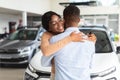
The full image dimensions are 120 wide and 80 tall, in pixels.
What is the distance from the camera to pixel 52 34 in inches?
94.2

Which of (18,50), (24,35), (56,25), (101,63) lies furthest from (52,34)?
(24,35)

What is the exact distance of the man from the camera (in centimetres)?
213

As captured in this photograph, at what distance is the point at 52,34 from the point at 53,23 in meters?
0.09

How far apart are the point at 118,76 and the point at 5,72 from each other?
5.20 metres

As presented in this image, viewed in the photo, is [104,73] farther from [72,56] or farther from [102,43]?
[72,56]

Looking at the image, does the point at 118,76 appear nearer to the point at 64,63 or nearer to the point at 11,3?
the point at 64,63

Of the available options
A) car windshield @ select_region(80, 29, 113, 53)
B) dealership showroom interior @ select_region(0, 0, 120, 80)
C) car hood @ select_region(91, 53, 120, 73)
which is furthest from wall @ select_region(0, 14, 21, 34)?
car hood @ select_region(91, 53, 120, 73)

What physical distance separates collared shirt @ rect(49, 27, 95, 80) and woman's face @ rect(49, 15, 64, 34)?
4.8 inches

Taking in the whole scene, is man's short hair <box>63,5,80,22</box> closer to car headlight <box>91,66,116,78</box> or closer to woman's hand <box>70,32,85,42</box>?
woman's hand <box>70,32,85,42</box>

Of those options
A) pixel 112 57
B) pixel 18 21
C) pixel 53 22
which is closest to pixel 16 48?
pixel 112 57

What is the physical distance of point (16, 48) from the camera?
9.17m

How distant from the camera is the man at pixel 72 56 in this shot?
6.98 feet

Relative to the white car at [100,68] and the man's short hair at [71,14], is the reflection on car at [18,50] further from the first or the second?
the man's short hair at [71,14]

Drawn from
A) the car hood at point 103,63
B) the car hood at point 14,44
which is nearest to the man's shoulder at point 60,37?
the car hood at point 103,63
